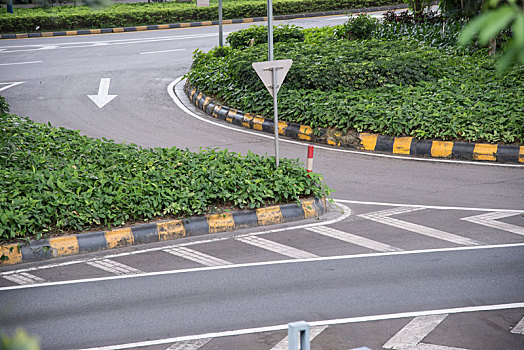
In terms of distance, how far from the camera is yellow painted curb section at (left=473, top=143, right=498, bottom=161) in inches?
465

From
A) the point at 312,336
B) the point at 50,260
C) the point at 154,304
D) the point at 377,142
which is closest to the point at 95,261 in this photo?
the point at 50,260

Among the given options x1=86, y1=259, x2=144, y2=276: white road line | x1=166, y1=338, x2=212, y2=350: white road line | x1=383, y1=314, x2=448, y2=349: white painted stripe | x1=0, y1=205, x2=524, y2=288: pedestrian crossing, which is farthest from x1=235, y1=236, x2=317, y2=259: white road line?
x1=166, y1=338, x2=212, y2=350: white road line

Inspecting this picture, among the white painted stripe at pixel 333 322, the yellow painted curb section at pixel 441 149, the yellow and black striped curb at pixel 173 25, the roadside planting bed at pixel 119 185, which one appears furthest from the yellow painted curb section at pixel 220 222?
the yellow and black striped curb at pixel 173 25

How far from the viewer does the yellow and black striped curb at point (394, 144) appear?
38.7ft

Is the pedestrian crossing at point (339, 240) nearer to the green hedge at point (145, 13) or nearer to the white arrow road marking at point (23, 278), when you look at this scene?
the white arrow road marking at point (23, 278)

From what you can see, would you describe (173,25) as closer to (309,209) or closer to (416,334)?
(309,209)

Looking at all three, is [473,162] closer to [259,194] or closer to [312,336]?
[259,194]

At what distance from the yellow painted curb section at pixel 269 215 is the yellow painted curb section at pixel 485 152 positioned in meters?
4.63

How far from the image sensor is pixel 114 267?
7.59m

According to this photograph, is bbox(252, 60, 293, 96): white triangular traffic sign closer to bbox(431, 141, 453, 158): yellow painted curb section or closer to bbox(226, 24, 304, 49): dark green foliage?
bbox(431, 141, 453, 158): yellow painted curb section

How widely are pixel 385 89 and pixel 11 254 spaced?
902 centimetres

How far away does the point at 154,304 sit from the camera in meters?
6.57

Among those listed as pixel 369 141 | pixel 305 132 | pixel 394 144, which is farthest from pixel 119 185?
pixel 394 144

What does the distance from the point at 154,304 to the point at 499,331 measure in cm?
324
